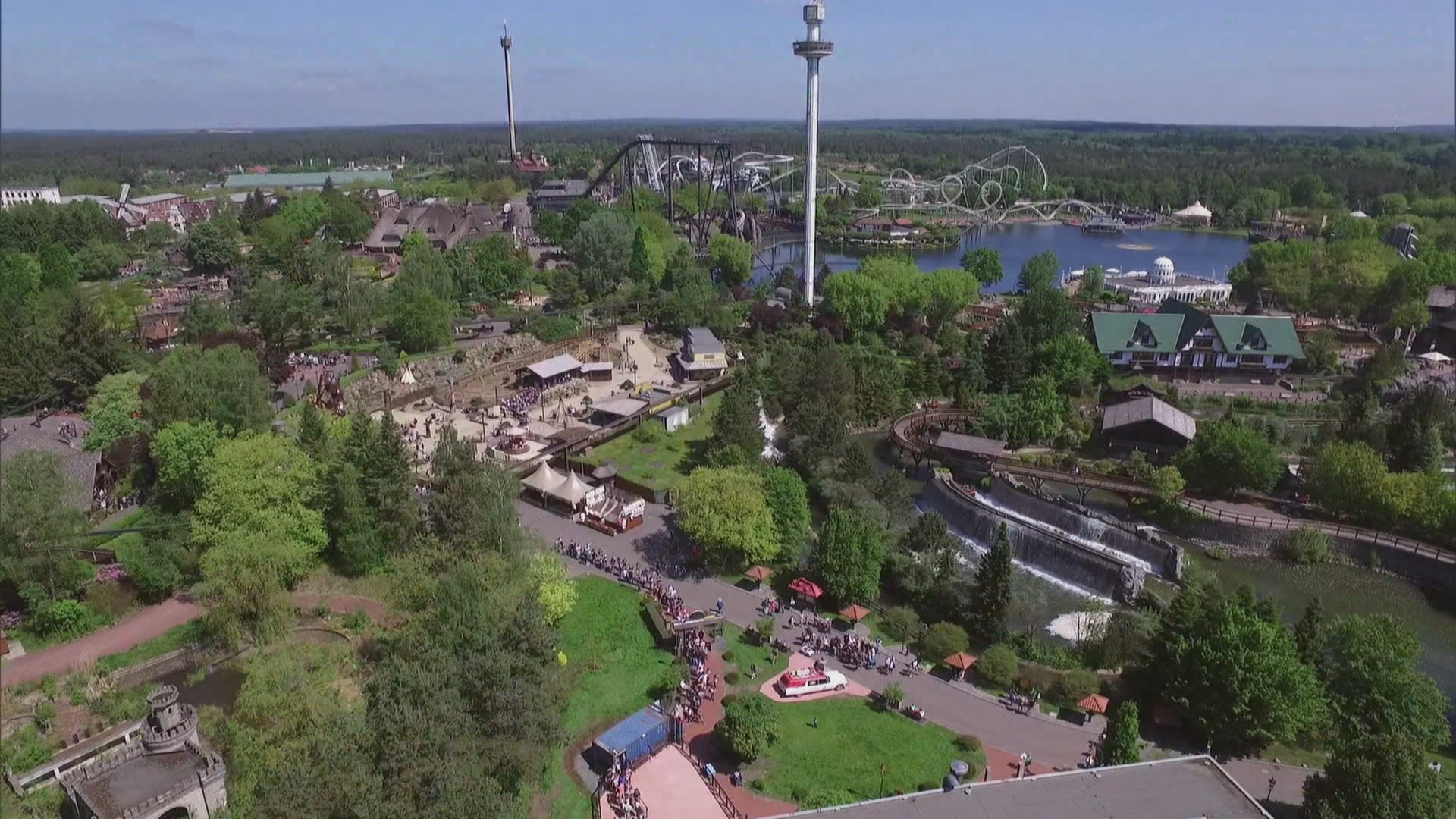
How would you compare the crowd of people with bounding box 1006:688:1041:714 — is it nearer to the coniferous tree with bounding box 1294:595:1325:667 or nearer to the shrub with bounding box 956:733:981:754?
the shrub with bounding box 956:733:981:754

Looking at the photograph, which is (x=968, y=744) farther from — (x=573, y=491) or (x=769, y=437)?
(x=769, y=437)

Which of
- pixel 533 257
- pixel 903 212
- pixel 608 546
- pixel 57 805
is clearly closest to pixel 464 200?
pixel 533 257

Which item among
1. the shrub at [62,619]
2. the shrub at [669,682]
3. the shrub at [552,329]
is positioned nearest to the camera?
the shrub at [669,682]

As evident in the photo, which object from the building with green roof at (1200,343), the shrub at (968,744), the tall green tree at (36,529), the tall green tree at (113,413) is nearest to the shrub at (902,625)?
the shrub at (968,744)

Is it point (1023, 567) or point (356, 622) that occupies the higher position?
point (356, 622)

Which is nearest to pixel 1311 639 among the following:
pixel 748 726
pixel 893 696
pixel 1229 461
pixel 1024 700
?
pixel 1024 700

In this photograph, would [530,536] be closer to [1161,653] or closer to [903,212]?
[1161,653]

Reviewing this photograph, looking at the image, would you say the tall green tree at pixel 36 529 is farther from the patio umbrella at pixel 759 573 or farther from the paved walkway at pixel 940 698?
the patio umbrella at pixel 759 573

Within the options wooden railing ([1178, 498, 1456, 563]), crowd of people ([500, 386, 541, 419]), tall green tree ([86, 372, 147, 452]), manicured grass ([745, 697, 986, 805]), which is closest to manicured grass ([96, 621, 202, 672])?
tall green tree ([86, 372, 147, 452])
